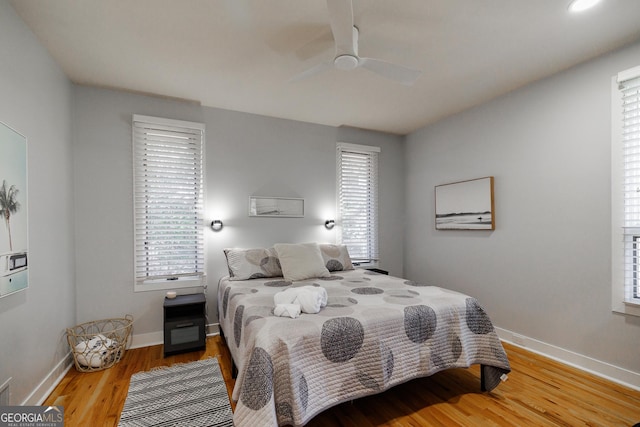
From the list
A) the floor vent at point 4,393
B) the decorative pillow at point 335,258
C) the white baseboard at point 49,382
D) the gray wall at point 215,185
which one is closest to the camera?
the floor vent at point 4,393

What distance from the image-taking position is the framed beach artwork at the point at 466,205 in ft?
10.6

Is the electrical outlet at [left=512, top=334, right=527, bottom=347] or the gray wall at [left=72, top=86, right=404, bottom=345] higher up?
the gray wall at [left=72, top=86, right=404, bottom=345]

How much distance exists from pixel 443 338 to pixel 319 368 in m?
0.94

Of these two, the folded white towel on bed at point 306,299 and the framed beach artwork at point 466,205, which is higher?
the framed beach artwork at point 466,205

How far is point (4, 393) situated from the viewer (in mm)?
1643

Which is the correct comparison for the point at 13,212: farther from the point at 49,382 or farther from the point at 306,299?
the point at 306,299

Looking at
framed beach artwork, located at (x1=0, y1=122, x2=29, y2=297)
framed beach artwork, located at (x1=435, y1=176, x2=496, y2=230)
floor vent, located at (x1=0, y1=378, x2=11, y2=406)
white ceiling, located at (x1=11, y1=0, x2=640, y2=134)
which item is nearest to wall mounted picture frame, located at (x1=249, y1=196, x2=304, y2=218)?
white ceiling, located at (x1=11, y1=0, x2=640, y2=134)

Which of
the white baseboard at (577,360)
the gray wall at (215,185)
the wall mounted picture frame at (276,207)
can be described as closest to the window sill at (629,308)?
the white baseboard at (577,360)

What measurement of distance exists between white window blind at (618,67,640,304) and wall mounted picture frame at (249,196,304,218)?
3078mm

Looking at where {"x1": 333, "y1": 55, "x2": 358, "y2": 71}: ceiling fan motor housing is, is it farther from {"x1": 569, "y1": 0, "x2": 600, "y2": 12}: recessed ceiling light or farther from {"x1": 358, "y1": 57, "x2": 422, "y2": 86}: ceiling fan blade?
{"x1": 569, "y1": 0, "x2": 600, "y2": 12}: recessed ceiling light

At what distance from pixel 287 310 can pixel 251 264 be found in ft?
4.58

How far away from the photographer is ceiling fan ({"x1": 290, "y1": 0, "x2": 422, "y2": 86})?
153 centimetres

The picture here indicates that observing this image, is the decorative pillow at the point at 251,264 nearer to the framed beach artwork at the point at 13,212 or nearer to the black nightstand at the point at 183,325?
the black nightstand at the point at 183,325

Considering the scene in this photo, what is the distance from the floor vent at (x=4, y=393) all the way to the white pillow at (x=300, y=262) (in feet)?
6.58
